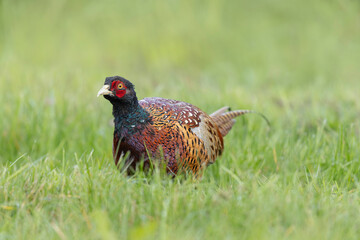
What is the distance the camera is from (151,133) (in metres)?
3.78

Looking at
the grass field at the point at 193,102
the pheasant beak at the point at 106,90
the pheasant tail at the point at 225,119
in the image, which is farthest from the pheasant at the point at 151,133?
the pheasant tail at the point at 225,119

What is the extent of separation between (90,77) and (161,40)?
9.72ft

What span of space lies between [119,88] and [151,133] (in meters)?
0.44

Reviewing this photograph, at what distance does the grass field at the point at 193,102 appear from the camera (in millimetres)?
2713

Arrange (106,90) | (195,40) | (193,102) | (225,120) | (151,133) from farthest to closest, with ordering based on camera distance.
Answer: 1. (195,40)
2. (193,102)
3. (225,120)
4. (151,133)
5. (106,90)

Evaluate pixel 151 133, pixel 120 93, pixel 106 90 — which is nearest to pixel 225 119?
pixel 151 133

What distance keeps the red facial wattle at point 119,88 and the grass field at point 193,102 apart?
0.56 m

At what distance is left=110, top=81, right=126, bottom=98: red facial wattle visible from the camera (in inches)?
146

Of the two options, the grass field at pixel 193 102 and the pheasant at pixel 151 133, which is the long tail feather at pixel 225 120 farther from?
the pheasant at pixel 151 133

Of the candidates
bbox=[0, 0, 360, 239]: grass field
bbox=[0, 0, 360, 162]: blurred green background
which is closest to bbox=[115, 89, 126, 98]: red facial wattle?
bbox=[0, 0, 360, 239]: grass field

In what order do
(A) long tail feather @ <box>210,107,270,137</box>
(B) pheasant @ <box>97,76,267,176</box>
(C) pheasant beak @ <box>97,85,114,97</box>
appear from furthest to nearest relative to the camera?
(A) long tail feather @ <box>210,107,270,137</box>
(B) pheasant @ <box>97,76,267,176</box>
(C) pheasant beak @ <box>97,85,114,97</box>

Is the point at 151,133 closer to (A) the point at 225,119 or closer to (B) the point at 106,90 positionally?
(B) the point at 106,90

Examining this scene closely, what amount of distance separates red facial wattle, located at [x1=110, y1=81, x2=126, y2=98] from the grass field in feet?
1.85

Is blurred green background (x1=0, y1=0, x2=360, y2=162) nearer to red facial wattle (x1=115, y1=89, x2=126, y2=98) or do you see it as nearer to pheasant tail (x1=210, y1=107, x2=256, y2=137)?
pheasant tail (x1=210, y1=107, x2=256, y2=137)
